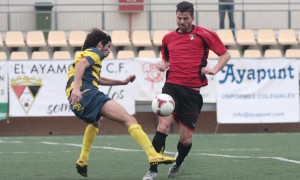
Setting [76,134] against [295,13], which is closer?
[76,134]

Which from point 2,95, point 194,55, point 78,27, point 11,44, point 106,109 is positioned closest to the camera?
point 106,109

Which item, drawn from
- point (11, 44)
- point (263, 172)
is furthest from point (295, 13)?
point (263, 172)

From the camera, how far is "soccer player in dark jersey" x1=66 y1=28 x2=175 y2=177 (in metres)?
10.1

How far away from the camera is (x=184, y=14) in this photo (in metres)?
10.8

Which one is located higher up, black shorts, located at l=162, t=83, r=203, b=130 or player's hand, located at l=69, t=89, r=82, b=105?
player's hand, located at l=69, t=89, r=82, b=105

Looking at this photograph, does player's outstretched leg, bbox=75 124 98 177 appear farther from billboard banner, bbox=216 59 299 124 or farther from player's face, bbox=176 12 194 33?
billboard banner, bbox=216 59 299 124

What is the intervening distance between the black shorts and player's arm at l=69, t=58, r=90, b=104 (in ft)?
3.85

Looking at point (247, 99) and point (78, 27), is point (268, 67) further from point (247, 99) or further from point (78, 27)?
point (78, 27)

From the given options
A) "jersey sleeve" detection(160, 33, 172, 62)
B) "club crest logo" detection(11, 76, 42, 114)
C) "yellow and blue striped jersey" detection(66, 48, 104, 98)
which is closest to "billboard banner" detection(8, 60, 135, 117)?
"club crest logo" detection(11, 76, 42, 114)

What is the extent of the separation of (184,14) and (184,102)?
102 cm

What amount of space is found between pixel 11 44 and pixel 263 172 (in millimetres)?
16138

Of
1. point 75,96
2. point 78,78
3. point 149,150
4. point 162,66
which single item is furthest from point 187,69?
point 75,96

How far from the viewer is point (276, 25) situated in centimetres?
2945

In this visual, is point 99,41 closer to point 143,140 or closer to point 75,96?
point 75,96
